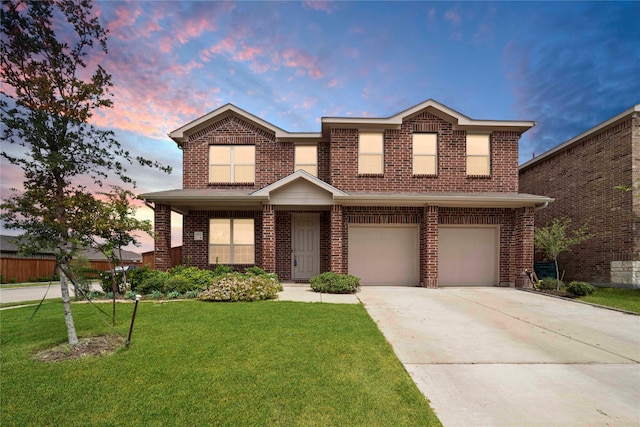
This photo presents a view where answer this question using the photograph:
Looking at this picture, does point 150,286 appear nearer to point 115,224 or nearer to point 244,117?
point 115,224

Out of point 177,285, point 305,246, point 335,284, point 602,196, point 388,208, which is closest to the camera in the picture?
point 177,285

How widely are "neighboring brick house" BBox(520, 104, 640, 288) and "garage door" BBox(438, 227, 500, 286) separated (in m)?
4.69

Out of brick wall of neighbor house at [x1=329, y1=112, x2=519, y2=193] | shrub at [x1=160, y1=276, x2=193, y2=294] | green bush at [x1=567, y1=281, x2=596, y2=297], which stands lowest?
green bush at [x1=567, y1=281, x2=596, y2=297]

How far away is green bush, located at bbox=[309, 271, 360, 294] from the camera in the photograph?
384 inches

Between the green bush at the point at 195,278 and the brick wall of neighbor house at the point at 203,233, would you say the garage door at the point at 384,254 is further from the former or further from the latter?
the green bush at the point at 195,278

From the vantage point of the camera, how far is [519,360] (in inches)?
178

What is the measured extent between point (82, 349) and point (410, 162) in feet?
37.9

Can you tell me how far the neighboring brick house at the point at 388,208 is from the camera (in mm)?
11953

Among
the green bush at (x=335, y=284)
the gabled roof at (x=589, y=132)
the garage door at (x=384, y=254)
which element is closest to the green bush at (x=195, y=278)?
the green bush at (x=335, y=284)

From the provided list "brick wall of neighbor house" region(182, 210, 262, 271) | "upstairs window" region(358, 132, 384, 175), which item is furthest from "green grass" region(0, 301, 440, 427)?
"upstairs window" region(358, 132, 384, 175)

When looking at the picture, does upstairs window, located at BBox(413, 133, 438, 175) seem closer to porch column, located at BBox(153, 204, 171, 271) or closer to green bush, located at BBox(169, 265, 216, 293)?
green bush, located at BBox(169, 265, 216, 293)

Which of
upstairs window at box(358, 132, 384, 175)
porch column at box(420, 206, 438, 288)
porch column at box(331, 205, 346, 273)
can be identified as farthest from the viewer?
upstairs window at box(358, 132, 384, 175)

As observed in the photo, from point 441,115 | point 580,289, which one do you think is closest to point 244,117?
point 441,115

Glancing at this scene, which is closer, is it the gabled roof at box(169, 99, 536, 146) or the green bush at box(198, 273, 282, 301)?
the green bush at box(198, 273, 282, 301)
